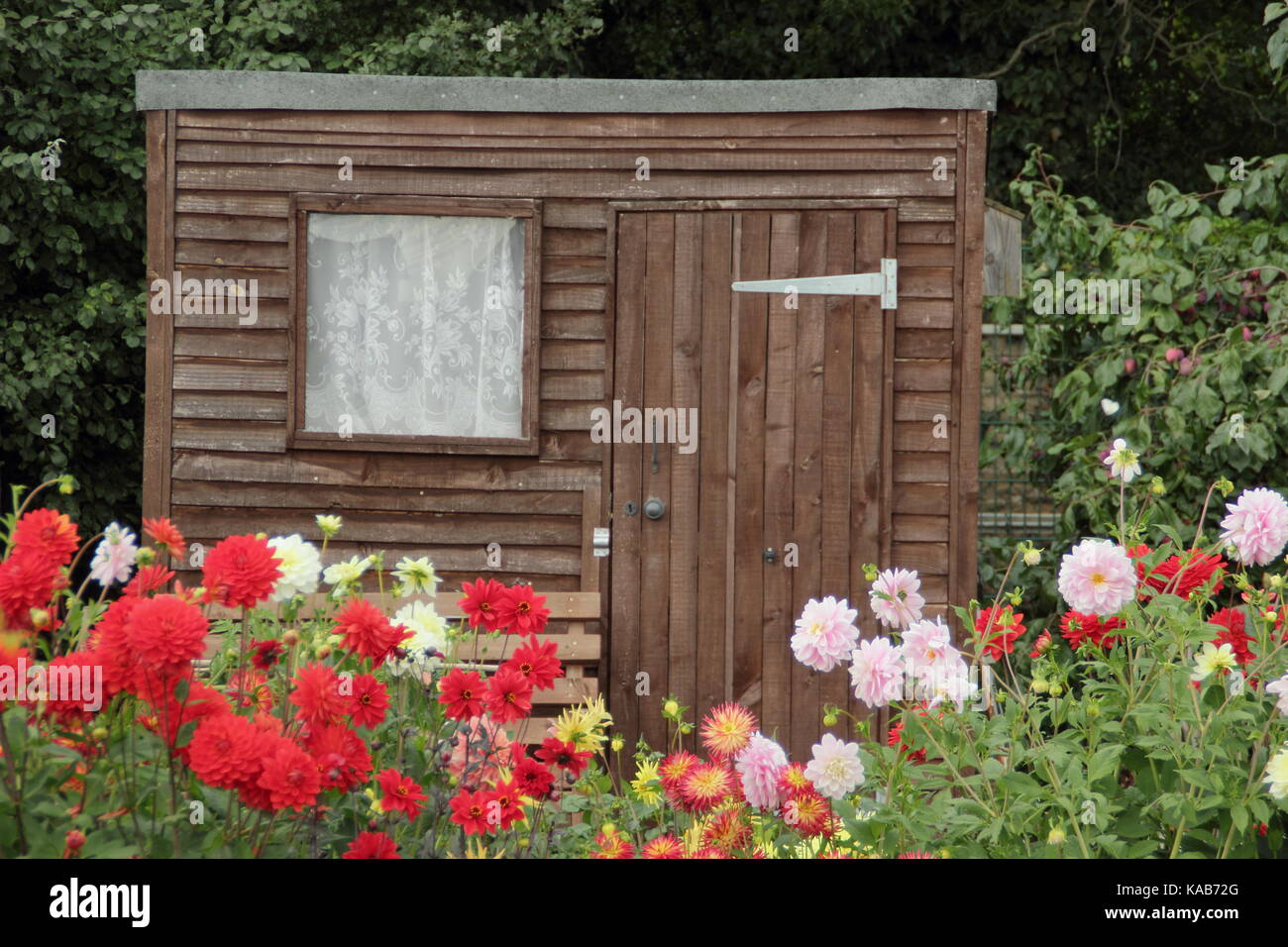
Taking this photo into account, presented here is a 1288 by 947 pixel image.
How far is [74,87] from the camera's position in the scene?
909cm

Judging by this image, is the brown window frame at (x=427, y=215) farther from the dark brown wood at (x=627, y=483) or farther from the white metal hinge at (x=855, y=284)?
the white metal hinge at (x=855, y=284)

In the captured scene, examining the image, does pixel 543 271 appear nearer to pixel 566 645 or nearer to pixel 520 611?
pixel 566 645

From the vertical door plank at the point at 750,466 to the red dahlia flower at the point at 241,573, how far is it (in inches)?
146

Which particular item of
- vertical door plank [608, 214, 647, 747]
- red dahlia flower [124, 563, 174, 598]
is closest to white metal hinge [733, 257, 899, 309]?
vertical door plank [608, 214, 647, 747]

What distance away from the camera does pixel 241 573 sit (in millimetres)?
1907

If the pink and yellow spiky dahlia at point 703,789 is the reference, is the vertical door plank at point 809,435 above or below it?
above

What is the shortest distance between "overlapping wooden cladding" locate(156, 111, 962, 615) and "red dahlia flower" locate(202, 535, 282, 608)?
3693mm

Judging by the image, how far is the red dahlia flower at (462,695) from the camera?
214 centimetres

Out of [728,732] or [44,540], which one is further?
[728,732]

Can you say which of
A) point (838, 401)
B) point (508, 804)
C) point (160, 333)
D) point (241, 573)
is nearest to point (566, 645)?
point (838, 401)

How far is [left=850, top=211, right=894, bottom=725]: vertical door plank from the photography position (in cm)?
547

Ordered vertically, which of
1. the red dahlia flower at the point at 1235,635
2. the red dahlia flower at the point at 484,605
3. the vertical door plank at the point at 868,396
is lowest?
the red dahlia flower at the point at 1235,635

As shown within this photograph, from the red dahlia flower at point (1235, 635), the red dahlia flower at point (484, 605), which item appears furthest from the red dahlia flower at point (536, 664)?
the red dahlia flower at point (1235, 635)

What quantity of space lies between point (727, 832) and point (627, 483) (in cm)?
322
